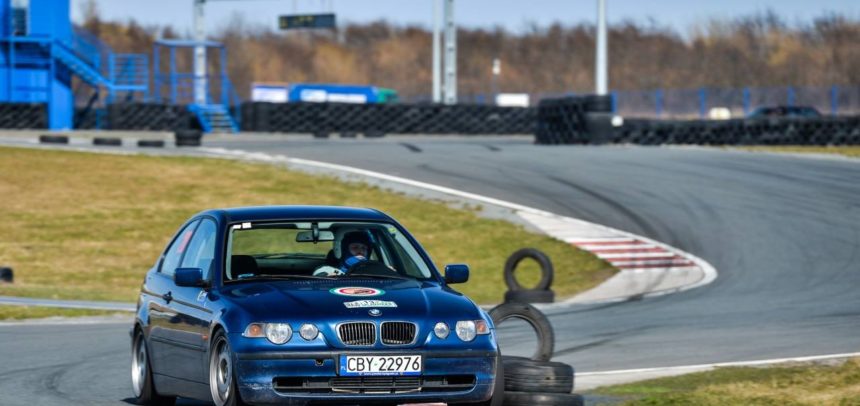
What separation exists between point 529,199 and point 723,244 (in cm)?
592

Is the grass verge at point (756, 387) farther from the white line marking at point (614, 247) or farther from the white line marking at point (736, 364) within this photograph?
the white line marking at point (614, 247)

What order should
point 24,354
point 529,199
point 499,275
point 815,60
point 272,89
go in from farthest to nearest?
point 815,60, point 272,89, point 529,199, point 499,275, point 24,354

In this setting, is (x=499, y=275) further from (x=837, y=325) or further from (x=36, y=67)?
(x=36, y=67)

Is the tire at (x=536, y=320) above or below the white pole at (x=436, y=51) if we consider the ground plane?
below

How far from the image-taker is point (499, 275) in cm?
2197

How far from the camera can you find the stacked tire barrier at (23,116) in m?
49.5

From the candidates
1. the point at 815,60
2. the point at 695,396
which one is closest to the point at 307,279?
the point at 695,396

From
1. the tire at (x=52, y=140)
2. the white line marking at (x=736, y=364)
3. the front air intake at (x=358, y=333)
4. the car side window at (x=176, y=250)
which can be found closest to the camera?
the front air intake at (x=358, y=333)

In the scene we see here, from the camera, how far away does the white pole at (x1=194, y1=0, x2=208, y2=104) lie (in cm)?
5603

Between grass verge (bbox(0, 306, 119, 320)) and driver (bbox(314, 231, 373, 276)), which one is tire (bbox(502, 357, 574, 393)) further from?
grass verge (bbox(0, 306, 119, 320))

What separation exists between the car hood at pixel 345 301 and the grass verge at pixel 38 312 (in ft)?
27.0

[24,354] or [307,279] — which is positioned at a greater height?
[307,279]

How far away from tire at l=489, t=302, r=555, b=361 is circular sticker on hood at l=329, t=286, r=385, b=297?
55.8 inches

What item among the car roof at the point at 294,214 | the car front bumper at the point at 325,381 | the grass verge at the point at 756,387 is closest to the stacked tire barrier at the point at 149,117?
the grass verge at the point at 756,387
